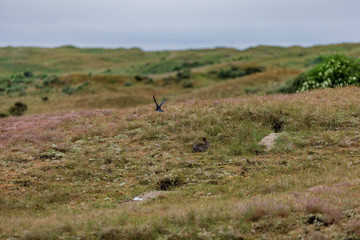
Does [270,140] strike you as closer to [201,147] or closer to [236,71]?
[201,147]

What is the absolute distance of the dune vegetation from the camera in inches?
234

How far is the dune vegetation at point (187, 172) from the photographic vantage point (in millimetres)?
5934

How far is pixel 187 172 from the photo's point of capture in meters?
9.48

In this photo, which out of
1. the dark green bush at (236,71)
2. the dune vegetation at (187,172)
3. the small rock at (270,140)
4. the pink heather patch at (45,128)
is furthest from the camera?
the dark green bush at (236,71)

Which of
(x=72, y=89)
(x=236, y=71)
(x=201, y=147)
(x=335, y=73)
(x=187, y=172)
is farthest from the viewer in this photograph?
(x=236, y=71)

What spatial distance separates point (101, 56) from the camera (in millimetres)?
88438

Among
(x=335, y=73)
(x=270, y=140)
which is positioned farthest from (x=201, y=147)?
(x=335, y=73)

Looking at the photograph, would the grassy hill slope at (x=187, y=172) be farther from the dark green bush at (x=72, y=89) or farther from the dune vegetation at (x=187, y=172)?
the dark green bush at (x=72, y=89)

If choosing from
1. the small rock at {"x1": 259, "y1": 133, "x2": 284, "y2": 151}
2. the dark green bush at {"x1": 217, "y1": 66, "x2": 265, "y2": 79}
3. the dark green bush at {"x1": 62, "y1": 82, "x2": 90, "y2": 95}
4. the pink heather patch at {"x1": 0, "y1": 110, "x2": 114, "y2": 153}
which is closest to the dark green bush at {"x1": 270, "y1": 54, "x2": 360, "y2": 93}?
the small rock at {"x1": 259, "y1": 133, "x2": 284, "y2": 151}

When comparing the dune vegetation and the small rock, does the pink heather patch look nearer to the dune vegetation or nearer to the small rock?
the dune vegetation

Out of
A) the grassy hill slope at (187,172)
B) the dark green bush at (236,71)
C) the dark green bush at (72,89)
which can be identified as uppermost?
the dark green bush at (236,71)

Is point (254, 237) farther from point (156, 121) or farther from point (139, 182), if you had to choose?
point (156, 121)

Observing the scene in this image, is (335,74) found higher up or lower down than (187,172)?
higher up

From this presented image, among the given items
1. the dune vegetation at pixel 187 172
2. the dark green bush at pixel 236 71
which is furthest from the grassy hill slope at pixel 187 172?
the dark green bush at pixel 236 71
